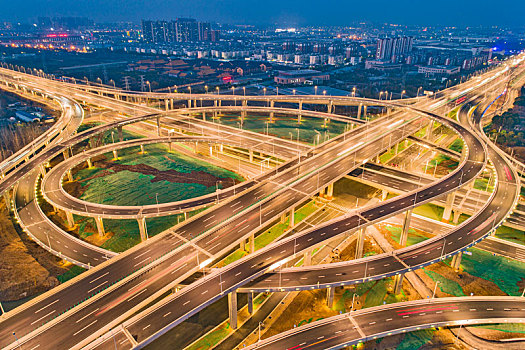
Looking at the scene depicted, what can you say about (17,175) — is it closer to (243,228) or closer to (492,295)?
(243,228)

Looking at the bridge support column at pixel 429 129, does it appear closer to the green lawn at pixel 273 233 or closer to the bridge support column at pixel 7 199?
the green lawn at pixel 273 233

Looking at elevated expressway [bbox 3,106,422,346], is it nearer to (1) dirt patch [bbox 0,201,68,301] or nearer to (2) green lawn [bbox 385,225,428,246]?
(1) dirt patch [bbox 0,201,68,301]

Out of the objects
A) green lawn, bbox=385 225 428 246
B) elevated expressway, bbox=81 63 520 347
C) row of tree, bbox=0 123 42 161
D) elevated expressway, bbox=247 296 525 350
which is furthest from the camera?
row of tree, bbox=0 123 42 161

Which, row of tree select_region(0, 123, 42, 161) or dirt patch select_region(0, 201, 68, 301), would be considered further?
row of tree select_region(0, 123, 42, 161)

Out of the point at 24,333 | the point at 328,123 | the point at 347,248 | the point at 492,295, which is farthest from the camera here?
the point at 328,123

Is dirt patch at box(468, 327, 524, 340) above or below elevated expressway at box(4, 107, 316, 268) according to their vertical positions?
below

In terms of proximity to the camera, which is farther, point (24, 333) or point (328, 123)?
point (328, 123)

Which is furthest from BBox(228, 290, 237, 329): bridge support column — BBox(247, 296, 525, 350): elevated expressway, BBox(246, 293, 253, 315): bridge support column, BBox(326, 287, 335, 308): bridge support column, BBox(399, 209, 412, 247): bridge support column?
BBox(399, 209, 412, 247): bridge support column

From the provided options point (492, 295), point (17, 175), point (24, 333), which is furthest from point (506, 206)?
point (17, 175)
